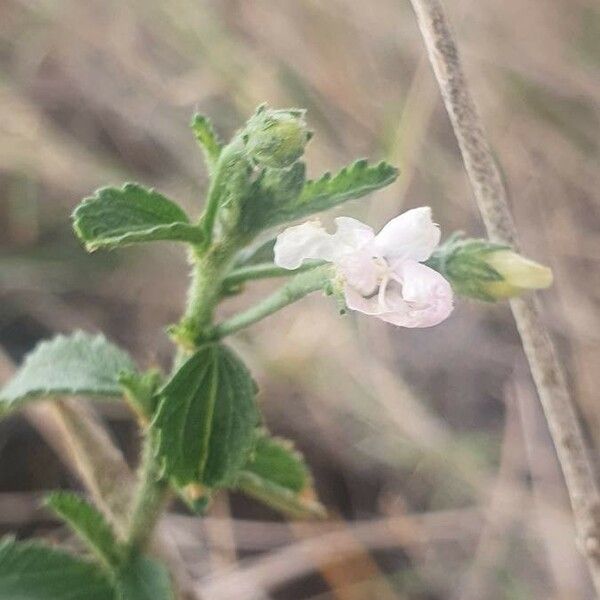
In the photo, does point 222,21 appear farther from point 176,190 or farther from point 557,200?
point 557,200

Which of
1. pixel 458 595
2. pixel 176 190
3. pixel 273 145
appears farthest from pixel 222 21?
pixel 273 145

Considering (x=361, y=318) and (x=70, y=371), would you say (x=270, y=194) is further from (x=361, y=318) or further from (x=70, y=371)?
(x=361, y=318)

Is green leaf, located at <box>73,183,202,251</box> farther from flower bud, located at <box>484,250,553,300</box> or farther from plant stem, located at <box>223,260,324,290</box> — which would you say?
flower bud, located at <box>484,250,553,300</box>

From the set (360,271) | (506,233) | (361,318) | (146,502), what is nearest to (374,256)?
(360,271)

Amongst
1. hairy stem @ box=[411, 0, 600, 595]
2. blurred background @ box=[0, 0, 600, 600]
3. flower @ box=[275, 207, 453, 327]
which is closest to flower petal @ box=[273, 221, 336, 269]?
flower @ box=[275, 207, 453, 327]

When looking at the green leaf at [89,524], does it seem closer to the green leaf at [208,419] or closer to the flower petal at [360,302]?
the green leaf at [208,419]

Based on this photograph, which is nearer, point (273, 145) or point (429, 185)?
point (273, 145)
